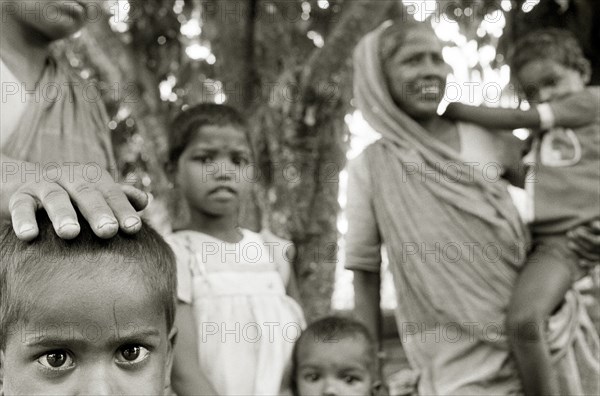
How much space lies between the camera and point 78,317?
1483mm

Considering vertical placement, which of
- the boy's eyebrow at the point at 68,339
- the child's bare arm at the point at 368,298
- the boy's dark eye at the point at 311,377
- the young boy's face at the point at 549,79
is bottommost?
the boy's dark eye at the point at 311,377

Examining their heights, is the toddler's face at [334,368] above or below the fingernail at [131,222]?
below

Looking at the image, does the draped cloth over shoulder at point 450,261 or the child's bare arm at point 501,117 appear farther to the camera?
the child's bare arm at point 501,117

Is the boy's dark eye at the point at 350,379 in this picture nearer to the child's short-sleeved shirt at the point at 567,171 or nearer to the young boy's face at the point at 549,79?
the child's short-sleeved shirt at the point at 567,171

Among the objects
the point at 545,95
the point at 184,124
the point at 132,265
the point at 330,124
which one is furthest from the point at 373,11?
the point at 132,265

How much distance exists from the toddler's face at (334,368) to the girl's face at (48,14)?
1347 mm

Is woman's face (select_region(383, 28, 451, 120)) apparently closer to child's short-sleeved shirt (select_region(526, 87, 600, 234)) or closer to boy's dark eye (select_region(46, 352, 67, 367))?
child's short-sleeved shirt (select_region(526, 87, 600, 234))

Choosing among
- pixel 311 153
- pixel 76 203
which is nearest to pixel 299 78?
pixel 311 153

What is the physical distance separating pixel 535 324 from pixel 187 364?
47.4 inches

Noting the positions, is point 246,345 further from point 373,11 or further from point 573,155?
point 373,11

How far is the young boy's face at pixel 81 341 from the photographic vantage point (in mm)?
1470

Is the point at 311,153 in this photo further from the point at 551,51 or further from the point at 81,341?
the point at 81,341

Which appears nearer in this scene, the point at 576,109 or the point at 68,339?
the point at 68,339

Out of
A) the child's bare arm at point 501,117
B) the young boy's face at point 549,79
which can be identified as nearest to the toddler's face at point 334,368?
the child's bare arm at point 501,117
